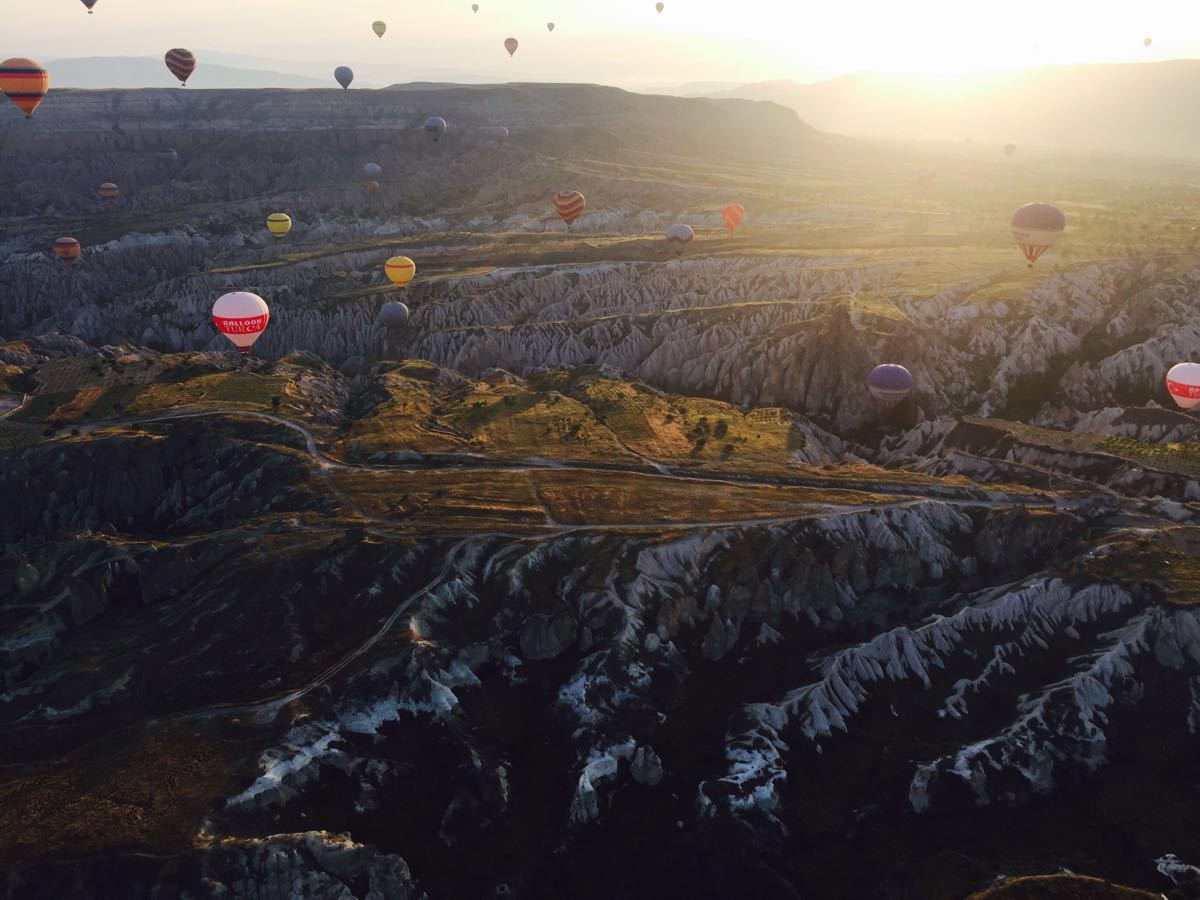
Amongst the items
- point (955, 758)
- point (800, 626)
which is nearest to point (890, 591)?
point (800, 626)

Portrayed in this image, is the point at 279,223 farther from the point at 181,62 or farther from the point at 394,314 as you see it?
the point at 394,314

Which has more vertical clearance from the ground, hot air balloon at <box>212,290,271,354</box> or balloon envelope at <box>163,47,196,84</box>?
balloon envelope at <box>163,47,196,84</box>

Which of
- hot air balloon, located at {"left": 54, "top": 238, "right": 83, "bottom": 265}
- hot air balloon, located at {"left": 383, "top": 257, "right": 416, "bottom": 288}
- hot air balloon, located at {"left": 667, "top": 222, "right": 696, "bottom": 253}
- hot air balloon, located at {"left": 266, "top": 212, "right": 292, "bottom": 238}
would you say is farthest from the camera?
hot air balloon, located at {"left": 266, "top": 212, "right": 292, "bottom": 238}

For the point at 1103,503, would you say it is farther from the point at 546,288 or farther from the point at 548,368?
the point at 546,288

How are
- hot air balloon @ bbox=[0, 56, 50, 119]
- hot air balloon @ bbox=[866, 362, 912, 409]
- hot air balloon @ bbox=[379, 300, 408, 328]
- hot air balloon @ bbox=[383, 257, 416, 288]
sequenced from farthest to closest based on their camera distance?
hot air balloon @ bbox=[383, 257, 416, 288] < hot air balloon @ bbox=[0, 56, 50, 119] < hot air balloon @ bbox=[379, 300, 408, 328] < hot air balloon @ bbox=[866, 362, 912, 409]

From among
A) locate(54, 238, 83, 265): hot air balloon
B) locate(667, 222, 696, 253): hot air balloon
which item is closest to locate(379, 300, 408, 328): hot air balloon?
locate(667, 222, 696, 253): hot air balloon

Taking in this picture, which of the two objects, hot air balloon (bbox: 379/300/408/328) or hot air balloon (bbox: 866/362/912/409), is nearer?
hot air balloon (bbox: 866/362/912/409)

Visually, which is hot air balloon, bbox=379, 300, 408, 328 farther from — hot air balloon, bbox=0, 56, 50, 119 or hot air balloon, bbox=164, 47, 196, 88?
hot air balloon, bbox=164, 47, 196, 88
